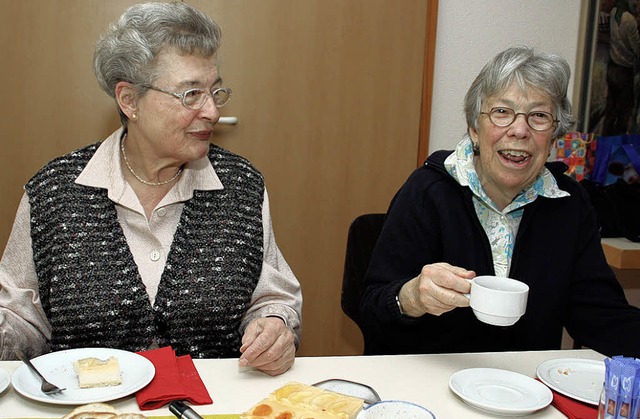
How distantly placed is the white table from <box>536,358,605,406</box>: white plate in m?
0.04

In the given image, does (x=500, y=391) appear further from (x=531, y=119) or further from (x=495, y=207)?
(x=531, y=119)

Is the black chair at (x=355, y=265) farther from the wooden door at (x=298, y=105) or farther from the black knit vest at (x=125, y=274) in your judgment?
the wooden door at (x=298, y=105)

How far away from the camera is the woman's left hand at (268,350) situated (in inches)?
50.3

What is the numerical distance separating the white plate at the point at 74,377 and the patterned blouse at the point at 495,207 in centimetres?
88

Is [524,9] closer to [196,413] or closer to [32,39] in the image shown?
[32,39]

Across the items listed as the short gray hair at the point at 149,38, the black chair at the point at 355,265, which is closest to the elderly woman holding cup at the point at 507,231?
the black chair at the point at 355,265

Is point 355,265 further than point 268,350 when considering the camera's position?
Yes

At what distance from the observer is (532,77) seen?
5.29 feet

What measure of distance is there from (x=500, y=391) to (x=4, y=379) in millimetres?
912

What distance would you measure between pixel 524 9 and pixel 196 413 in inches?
100

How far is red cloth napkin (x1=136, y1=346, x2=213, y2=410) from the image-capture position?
1.16 meters

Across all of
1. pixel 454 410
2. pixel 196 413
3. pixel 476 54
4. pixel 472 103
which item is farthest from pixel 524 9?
pixel 196 413

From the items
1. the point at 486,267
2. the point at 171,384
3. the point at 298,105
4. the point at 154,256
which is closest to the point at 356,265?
the point at 486,267

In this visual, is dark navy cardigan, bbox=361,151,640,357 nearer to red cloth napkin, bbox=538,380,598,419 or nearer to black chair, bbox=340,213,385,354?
black chair, bbox=340,213,385,354
